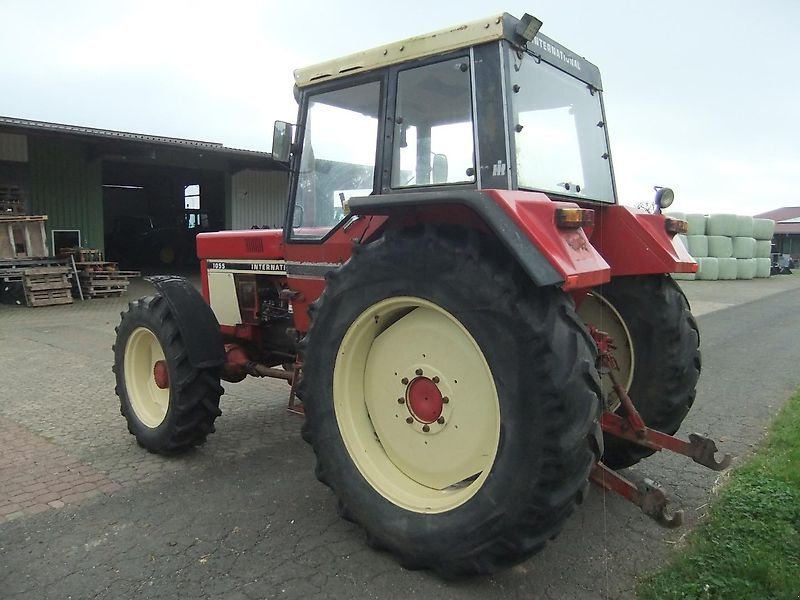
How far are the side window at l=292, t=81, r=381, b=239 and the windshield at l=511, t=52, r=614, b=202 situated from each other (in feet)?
2.52

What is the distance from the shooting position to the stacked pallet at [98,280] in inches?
562

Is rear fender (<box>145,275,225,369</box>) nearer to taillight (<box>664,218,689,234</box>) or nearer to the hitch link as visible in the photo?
the hitch link

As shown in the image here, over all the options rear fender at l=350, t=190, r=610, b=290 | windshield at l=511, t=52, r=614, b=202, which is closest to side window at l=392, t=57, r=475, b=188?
windshield at l=511, t=52, r=614, b=202

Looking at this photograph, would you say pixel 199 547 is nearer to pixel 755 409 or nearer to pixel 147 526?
pixel 147 526

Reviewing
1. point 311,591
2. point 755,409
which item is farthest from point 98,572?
point 755,409

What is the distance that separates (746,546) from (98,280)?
46.7ft

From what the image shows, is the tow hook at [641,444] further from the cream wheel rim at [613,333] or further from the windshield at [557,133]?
the windshield at [557,133]

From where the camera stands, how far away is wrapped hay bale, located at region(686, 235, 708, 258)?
22.2m

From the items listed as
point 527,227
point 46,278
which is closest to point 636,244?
point 527,227

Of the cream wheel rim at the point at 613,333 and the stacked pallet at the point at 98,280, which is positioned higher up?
the stacked pallet at the point at 98,280

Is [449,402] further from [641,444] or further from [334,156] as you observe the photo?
[334,156]

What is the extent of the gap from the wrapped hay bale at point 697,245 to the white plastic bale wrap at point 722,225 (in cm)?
53

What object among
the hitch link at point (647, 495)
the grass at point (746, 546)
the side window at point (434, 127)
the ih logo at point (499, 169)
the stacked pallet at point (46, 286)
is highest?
the side window at point (434, 127)

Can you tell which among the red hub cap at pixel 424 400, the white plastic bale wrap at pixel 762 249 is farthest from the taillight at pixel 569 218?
the white plastic bale wrap at pixel 762 249
